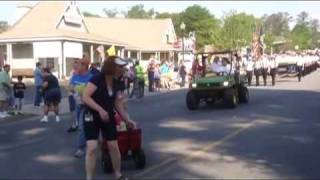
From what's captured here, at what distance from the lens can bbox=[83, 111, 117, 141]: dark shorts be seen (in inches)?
343

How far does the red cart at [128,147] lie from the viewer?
1002 cm

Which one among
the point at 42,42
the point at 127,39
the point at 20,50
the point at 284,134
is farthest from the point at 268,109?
the point at 127,39

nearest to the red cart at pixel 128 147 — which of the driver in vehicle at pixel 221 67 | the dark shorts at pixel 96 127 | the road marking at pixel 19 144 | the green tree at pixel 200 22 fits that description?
the dark shorts at pixel 96 127

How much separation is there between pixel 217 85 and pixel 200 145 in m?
8.77

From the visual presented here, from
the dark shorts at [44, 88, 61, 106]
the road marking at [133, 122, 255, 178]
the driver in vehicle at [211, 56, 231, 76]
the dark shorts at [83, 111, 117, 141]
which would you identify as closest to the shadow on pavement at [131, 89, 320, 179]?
the road marking at [133, 122, 255, 178]

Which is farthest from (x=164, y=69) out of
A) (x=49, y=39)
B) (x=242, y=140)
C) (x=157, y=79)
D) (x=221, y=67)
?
(x=242, y=140)

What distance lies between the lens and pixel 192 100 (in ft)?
72.0

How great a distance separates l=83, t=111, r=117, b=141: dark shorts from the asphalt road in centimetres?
116

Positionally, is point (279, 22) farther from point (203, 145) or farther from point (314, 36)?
point (203, 145)

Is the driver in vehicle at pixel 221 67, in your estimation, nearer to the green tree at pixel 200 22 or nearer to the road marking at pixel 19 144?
the road marking at pixel 19 144

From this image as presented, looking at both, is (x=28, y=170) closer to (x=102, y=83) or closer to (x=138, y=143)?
(x=138, y=143)

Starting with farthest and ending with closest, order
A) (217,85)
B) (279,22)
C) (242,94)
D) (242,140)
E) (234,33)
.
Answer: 1. (279,22)
2. (234,33)
3. (242,94)
4. (217,85)
5. (242,140)

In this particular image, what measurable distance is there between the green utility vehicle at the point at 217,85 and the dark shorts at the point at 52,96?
5189mm

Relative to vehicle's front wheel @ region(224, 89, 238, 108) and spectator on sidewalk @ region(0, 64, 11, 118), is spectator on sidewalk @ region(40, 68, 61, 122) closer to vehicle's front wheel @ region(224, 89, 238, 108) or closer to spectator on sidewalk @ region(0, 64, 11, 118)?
spectator on sidewalk @ region(0, 64, 11, 118)
